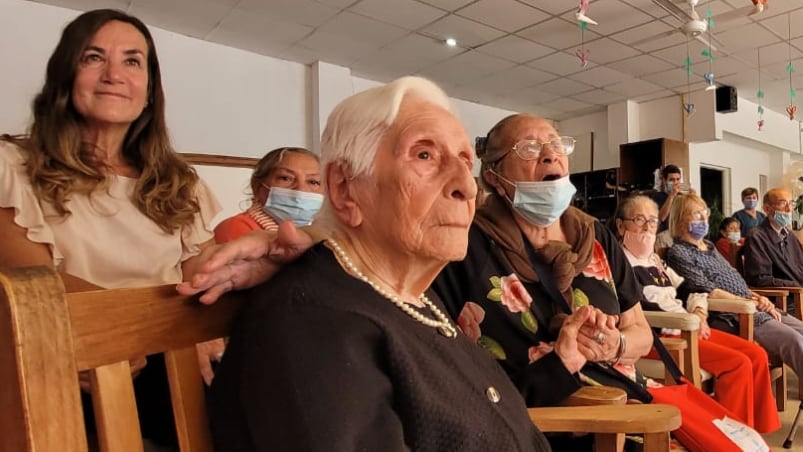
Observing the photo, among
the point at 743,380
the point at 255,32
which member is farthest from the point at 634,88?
the point at 743,380

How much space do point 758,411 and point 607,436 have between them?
73.3 inches

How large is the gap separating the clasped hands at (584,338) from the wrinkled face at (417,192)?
48cm

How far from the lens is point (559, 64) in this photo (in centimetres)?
549

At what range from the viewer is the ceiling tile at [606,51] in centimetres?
493

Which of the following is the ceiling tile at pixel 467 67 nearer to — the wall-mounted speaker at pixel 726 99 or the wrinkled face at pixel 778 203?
Result: the wrinkled face at pixel 778 203

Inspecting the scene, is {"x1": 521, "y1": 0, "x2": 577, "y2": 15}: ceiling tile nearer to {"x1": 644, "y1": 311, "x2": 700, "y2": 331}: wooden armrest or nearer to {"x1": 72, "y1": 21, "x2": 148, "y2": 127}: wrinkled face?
{"x1": 644, "y1": 311, "x2": 700, "y2": 331}: wooden armrest

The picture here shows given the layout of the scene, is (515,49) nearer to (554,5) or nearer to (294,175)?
(554,5)

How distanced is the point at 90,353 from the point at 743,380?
252 cm

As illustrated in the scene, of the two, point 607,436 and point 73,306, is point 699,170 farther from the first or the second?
point 73,306

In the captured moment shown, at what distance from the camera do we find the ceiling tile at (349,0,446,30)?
13.4ft

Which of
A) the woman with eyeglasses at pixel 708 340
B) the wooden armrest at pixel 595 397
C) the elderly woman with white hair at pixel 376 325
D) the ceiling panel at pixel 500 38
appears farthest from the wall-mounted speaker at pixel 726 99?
the elderly woman with white hair at pixel 376 325

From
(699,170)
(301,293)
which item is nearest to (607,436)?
(301,293)

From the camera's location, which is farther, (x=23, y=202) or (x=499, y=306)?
(x=499, y=306)

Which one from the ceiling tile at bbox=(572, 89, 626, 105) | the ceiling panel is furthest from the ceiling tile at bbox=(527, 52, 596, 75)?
the ceiling tile at bbox=(572, 89, 626, 105)
